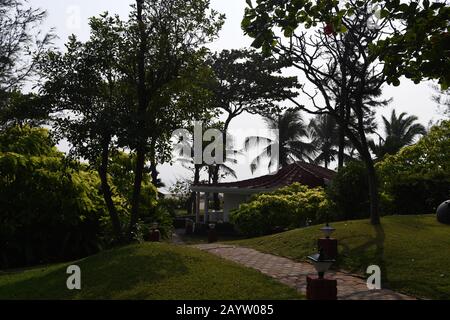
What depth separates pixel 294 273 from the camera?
9258mm

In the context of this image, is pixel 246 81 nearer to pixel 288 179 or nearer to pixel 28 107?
pixel 288 179

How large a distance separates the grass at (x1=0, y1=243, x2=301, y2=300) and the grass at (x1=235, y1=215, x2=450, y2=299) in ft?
7.16

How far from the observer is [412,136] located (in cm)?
3744

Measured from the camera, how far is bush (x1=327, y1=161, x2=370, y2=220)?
50.9 ft

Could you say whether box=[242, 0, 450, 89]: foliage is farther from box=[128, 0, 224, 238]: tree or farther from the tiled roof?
the tiled roof

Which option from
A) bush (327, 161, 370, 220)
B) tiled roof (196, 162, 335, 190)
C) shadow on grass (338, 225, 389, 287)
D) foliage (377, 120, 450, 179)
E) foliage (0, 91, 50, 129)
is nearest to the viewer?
shadow on grass (338, 225, 389, 287)

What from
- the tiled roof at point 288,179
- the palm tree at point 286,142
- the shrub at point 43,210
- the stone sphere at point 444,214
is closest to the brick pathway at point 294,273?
the shrub at point 43,210

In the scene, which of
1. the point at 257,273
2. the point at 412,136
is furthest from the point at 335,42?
the point at 412,136

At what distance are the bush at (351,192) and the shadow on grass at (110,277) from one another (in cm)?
743

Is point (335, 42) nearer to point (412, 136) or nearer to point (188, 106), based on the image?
point (188, 106)

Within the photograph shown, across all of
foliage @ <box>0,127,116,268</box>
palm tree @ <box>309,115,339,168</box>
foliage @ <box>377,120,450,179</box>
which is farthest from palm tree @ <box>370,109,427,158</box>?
foliage @ <box>0,127,116,268</box>

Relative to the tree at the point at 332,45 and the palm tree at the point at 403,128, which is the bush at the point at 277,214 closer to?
the tree at the point at 332,45

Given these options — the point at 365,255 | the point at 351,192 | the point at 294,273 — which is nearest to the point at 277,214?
the point at 351,192

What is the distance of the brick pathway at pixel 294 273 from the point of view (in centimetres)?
750
